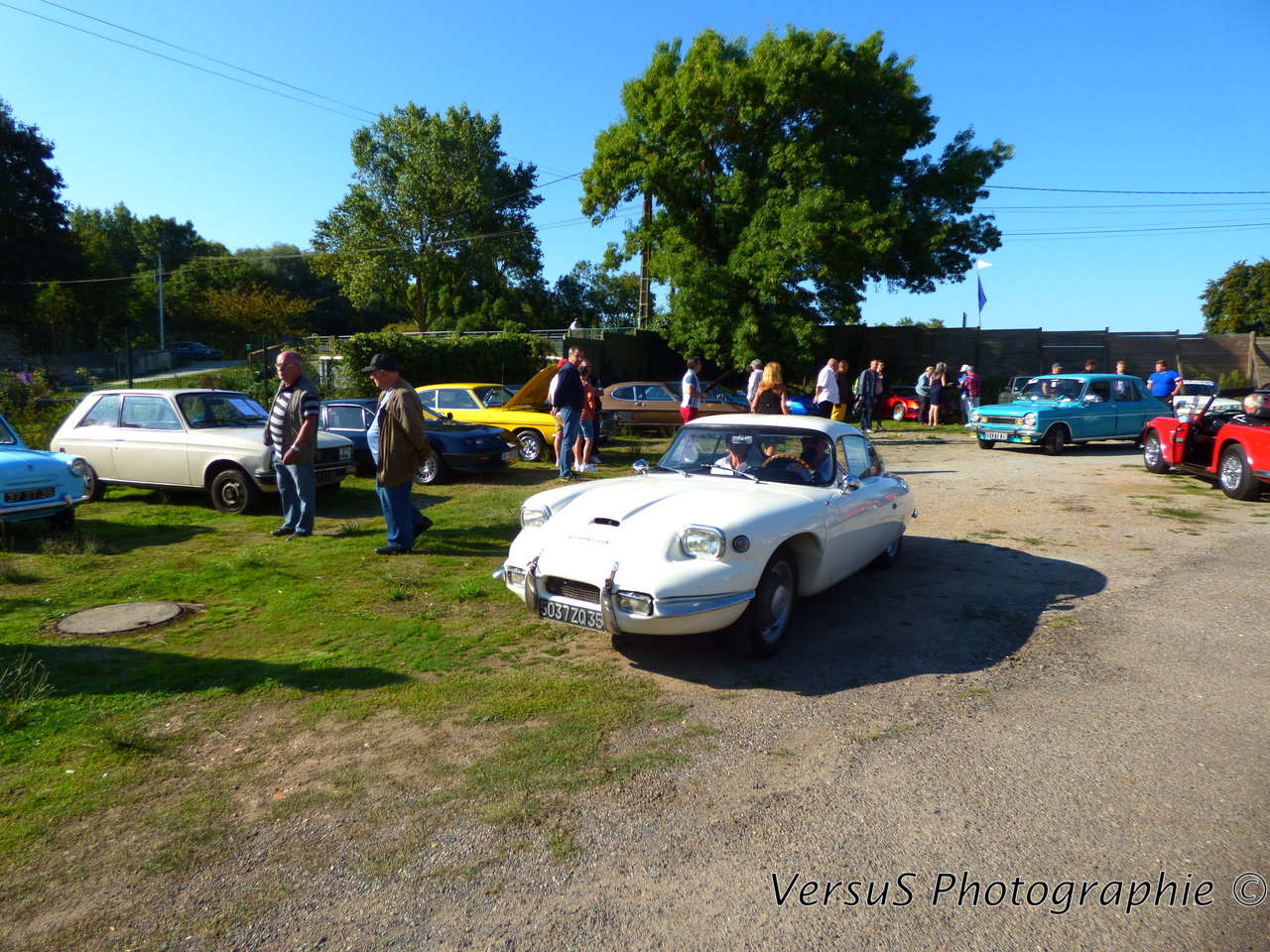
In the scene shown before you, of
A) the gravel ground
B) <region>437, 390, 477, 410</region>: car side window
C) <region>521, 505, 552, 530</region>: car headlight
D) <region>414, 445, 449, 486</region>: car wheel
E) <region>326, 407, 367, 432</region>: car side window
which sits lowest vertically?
the gravel ground

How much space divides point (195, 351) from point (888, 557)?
15918 mm

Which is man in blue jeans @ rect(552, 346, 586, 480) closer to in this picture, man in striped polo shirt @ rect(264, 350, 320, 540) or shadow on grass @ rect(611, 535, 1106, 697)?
man in striped polo shirt @ rect(264, 350, 320, 540)

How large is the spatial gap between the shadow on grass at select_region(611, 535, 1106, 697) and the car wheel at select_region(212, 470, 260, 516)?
613 centimetres

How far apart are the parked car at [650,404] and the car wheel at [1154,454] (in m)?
8.00

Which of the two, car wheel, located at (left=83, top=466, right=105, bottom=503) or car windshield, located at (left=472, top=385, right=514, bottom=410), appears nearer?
car wheel, located at (left=83, top=466, right=105, bottom=503)

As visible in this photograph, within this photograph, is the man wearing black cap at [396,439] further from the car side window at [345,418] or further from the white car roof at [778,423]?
the car side window at [345,418]

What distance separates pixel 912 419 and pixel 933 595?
2042 centimetres

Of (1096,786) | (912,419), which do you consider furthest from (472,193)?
(1096,786)

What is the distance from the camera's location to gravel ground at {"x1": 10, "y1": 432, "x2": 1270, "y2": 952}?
261 cm

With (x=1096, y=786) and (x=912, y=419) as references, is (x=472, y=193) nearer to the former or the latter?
(x=912, y=419)

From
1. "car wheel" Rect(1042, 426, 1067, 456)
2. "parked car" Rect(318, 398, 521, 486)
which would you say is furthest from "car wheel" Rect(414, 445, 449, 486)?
"car wheel" Rect(1042, 426, 1067, 456)

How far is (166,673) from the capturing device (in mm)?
4645

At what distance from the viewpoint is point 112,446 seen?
32.2 feet

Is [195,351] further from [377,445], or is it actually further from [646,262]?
[646,262]
